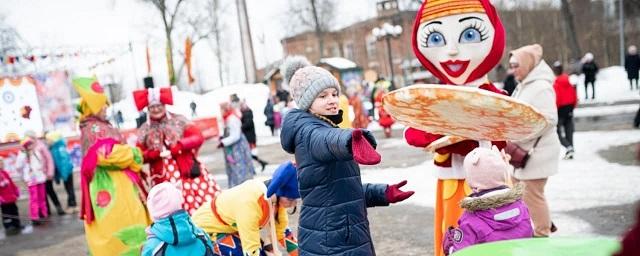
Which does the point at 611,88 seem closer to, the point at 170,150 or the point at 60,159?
the point at 60,159

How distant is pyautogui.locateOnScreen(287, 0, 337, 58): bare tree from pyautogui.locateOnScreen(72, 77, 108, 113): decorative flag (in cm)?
3083

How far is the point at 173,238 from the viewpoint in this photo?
305cm

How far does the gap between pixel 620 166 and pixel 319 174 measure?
5969 mm

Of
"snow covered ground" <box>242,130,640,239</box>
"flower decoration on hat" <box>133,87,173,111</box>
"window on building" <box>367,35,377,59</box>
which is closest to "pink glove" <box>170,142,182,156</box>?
"flower decoration on hat" <box>133,87,173,111</box>

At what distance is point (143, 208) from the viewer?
15.9ft

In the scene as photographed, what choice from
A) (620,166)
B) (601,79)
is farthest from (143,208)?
(601,79)

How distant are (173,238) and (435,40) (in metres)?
1.92

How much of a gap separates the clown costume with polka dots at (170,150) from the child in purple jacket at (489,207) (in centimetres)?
314

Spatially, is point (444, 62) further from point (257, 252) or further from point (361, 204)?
point (257, 252)

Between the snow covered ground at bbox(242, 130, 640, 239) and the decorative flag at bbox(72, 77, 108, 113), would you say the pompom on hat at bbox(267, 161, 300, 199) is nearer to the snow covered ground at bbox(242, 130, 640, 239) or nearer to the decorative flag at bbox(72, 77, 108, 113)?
the decorative flag at bbox(72, 77, 108, 113)

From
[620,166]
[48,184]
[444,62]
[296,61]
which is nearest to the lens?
[444,62]

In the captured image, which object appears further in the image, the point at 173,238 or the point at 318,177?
the point at 173,238

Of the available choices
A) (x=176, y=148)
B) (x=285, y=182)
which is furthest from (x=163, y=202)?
(x=176, y=148)

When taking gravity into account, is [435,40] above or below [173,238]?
above
